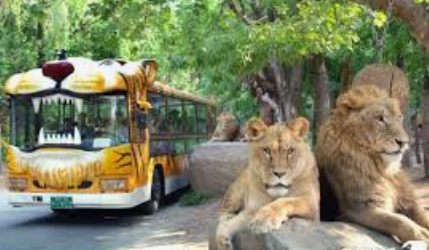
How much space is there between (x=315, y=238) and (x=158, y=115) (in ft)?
46.1

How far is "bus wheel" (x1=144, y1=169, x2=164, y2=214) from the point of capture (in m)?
17.5

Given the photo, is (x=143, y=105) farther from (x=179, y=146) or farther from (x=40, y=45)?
(x=40, y=45)

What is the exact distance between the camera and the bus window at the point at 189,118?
71.3ft

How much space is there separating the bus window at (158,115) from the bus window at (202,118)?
15.0 feet

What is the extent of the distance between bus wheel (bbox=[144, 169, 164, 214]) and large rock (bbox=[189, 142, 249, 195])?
0.86 metres

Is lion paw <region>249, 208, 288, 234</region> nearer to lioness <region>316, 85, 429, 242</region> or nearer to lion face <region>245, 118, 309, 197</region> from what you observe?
lion face <region>245, 118, 309, 197</region>

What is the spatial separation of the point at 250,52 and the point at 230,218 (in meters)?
12.0

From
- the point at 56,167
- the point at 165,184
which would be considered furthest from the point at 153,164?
the point at 56,167

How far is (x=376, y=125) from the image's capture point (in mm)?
4793

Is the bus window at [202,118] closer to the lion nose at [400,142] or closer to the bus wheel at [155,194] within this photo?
the bus wheel at [155,194]

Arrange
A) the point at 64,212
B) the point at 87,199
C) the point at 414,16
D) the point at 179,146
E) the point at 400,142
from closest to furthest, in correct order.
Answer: the point at 400,142 < the point at 414,16 < the point at 87,199 < the point at 64,212 < the point at 179,146

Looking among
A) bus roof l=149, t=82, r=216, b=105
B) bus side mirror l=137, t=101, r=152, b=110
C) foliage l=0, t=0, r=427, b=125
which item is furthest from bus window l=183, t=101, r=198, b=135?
bus side mirror l=137, t=101, r=152, b=110

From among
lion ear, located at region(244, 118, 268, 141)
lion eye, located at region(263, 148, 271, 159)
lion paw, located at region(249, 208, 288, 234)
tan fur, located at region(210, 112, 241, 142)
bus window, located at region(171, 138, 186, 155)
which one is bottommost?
bus window, located at region(171, 138, 186, 155)

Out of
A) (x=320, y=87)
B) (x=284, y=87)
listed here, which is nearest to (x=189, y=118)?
(x=284, y=87)
